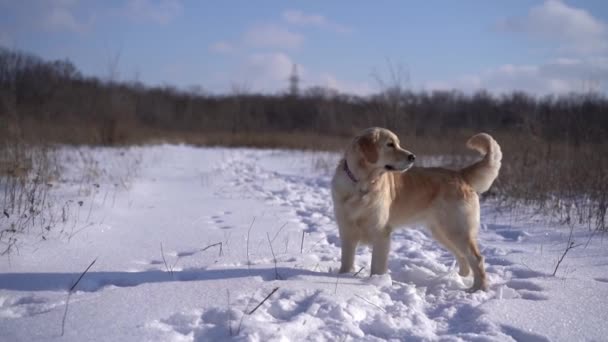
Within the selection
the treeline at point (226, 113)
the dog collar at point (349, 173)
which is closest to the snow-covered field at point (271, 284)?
the dog collar at point (349, 173)

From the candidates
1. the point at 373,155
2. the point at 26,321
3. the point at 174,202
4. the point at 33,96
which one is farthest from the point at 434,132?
the point at 26,321

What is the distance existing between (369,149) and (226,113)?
22.2m

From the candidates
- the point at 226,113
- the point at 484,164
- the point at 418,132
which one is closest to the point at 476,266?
the point at 484,164

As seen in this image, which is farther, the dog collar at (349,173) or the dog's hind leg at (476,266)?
the dog collar at (349,173)

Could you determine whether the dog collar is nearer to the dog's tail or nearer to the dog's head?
the dog's head

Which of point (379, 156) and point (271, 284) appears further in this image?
point (379, 156)

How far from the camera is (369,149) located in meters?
3.35

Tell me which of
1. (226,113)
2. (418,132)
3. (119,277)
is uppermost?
(226,113)

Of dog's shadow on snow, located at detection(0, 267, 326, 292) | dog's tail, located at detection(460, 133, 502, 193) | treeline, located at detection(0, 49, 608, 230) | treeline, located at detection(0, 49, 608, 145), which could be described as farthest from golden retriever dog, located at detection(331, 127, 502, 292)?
treeline, located at detection(0, 49, 608, 145)

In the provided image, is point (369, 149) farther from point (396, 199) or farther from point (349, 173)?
point (396, 199)

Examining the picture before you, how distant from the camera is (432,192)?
3.48 meters

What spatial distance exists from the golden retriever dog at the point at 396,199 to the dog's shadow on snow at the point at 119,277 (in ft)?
1.59

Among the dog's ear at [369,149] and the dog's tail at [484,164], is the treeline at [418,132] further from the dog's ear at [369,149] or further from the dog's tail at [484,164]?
the dog's ear at [369,149]

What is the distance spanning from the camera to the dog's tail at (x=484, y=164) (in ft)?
11.5
